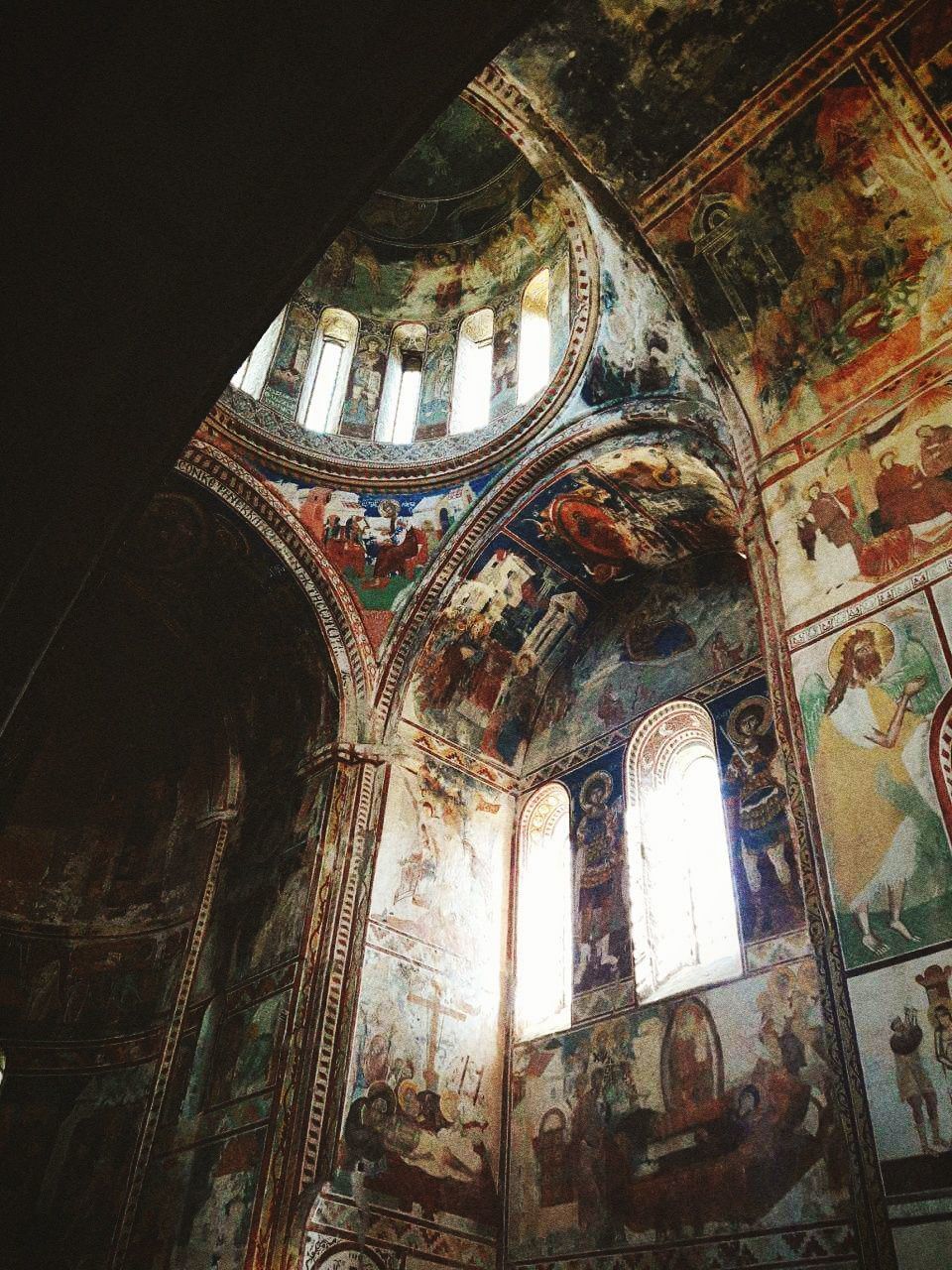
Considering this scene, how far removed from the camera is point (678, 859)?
36.2 feet

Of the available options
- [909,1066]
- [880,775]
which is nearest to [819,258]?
[880,775]

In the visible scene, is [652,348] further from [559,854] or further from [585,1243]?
[585,1243]

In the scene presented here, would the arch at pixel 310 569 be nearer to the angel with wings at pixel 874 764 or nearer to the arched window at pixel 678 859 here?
the arched window at pixel 678 859

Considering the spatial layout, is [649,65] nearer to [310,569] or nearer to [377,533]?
[377,533]

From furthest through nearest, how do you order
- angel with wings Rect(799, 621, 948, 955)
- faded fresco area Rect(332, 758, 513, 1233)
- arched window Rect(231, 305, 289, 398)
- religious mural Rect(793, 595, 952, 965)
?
arched window Rect(231, 305, 289, 398) < faded fresco area Rect(332, 758, 513, 1233) < angel with wings Rect(799, 621, 948, 955) < religious mural Rect(793, 595, 952, 965)

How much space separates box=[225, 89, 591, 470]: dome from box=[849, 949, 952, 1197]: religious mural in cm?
883

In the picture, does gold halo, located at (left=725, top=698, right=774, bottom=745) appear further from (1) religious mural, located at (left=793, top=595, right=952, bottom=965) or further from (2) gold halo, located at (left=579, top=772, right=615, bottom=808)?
(1) religious mural, located at (left=793, top=595, right=952, bottom=965)

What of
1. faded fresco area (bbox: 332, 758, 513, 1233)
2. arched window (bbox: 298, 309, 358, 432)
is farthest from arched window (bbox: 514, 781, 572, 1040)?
arched window (bbox: 298, 309, 358, 432)

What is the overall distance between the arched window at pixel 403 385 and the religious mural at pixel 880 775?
8.27 meters

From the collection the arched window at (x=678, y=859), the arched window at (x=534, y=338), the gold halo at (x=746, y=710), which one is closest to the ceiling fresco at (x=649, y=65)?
the arched window at (x=534, y=338)

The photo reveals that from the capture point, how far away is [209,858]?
13641mm

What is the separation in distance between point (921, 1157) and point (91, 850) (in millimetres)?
12766

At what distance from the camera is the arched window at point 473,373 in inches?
568

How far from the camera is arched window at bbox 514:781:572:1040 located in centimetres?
1138
